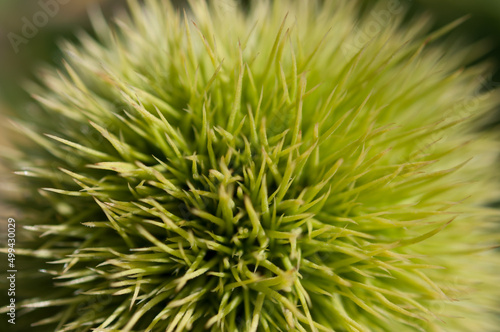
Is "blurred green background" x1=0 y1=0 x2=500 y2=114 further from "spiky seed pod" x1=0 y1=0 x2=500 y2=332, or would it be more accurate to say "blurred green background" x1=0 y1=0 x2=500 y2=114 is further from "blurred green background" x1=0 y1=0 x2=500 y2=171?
"spiky seed pod" x1=0 y1=0 x2=500 y2=332

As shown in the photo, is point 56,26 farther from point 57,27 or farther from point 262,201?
point 262,201

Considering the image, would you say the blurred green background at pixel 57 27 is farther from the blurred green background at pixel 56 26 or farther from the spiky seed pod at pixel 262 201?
the spiky seed pod at pixel 262 201

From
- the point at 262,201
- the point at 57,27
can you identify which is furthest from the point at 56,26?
the point at 262,201

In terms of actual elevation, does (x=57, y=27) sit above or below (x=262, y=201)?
above

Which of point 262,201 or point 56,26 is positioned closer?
point 262,201

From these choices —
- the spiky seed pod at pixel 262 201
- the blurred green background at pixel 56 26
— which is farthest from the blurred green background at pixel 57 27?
the spiky seed pod at pixel 262 201

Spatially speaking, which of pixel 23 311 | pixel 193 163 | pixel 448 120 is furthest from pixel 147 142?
pixel 448 120

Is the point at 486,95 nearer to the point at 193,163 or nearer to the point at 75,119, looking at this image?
the point at 193,163

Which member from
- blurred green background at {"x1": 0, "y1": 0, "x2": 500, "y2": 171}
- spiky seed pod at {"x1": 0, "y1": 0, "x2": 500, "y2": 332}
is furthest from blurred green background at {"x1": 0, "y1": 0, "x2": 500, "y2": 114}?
spiky seed pod at {"x1": 0, "y1": 0, "x2": 500, "y2": 332}
